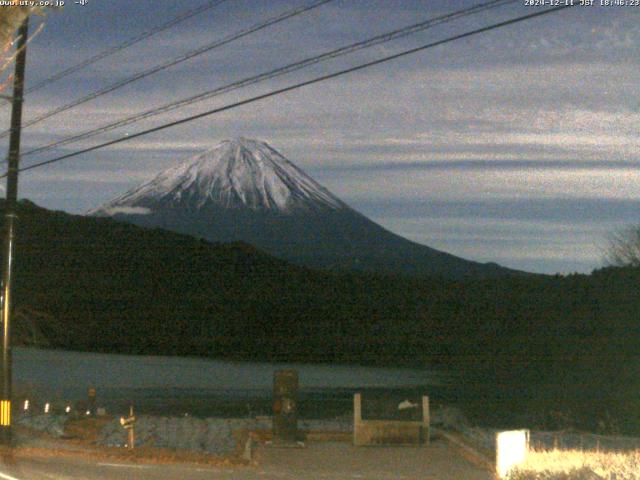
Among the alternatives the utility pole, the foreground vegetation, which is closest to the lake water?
the foreground vegetation

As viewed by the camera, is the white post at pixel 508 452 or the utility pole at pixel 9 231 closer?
the white post at pixel 508 452

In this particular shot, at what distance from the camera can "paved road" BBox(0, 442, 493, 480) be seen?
610 inches

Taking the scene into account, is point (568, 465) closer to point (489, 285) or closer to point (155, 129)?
point (155, 129)

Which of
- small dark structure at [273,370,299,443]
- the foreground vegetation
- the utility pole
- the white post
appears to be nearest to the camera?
the white post

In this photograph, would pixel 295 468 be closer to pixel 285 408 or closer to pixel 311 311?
pixel 285 408

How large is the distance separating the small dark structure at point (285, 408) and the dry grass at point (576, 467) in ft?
23.8

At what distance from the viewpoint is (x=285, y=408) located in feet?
70.1

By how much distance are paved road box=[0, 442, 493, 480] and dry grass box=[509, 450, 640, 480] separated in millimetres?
1838

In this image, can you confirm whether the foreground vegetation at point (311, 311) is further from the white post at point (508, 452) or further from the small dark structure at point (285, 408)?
the white post at point (508, 452)

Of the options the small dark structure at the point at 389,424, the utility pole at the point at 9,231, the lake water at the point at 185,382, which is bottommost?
the lake water at the point at 185,382

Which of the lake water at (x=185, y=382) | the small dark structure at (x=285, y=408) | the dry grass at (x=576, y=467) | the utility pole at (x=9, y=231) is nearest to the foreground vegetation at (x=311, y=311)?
the lake water at (x=185, y=382)

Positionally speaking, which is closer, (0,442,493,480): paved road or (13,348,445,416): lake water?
(0,442,493,480): paved road

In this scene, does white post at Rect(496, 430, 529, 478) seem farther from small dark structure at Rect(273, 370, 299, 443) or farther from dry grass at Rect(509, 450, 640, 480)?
small dark structure at Rect(273, 370, 299, 443)

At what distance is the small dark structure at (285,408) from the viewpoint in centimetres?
2114
